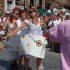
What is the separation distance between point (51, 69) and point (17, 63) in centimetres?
88

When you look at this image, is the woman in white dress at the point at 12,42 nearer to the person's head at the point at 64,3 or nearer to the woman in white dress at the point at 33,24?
the woman in white dress at the point at 33,24

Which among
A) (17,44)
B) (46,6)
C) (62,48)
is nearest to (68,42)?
(62,48)

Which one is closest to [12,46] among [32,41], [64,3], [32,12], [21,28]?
[21,28]

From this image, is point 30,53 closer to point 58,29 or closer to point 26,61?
point 26,61

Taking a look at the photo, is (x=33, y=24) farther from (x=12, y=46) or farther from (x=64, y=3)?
(x=64, y=3)

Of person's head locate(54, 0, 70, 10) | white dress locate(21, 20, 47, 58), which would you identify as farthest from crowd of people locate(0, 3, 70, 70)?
person's head locate(54, 0, 70, 10)

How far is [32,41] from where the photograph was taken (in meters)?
7.78

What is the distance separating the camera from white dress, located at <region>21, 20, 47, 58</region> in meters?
7.75

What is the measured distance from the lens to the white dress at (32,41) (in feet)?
25.4

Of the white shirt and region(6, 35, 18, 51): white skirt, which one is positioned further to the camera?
region(6, 35, 18, 51): white skirt

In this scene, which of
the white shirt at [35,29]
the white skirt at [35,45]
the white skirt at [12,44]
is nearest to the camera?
the white skirt at [35,45]

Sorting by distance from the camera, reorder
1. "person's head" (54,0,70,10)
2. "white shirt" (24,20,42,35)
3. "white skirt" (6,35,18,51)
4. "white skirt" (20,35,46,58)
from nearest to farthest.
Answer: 1. "person's head" (54,0,70,10)
2. "white skirt" (20,35,46,58)
3. "white shirt" (24,20,42,35)
4. "white skirt" (6,35,18,51)

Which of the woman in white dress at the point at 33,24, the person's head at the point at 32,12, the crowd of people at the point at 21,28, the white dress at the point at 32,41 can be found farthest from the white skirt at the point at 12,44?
the person's head at the point at 32,12

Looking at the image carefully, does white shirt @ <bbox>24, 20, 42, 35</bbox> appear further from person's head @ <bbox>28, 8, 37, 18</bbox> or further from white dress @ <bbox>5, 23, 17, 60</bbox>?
white dress @ <bbox>5, 23, 17, 60</bbox>
